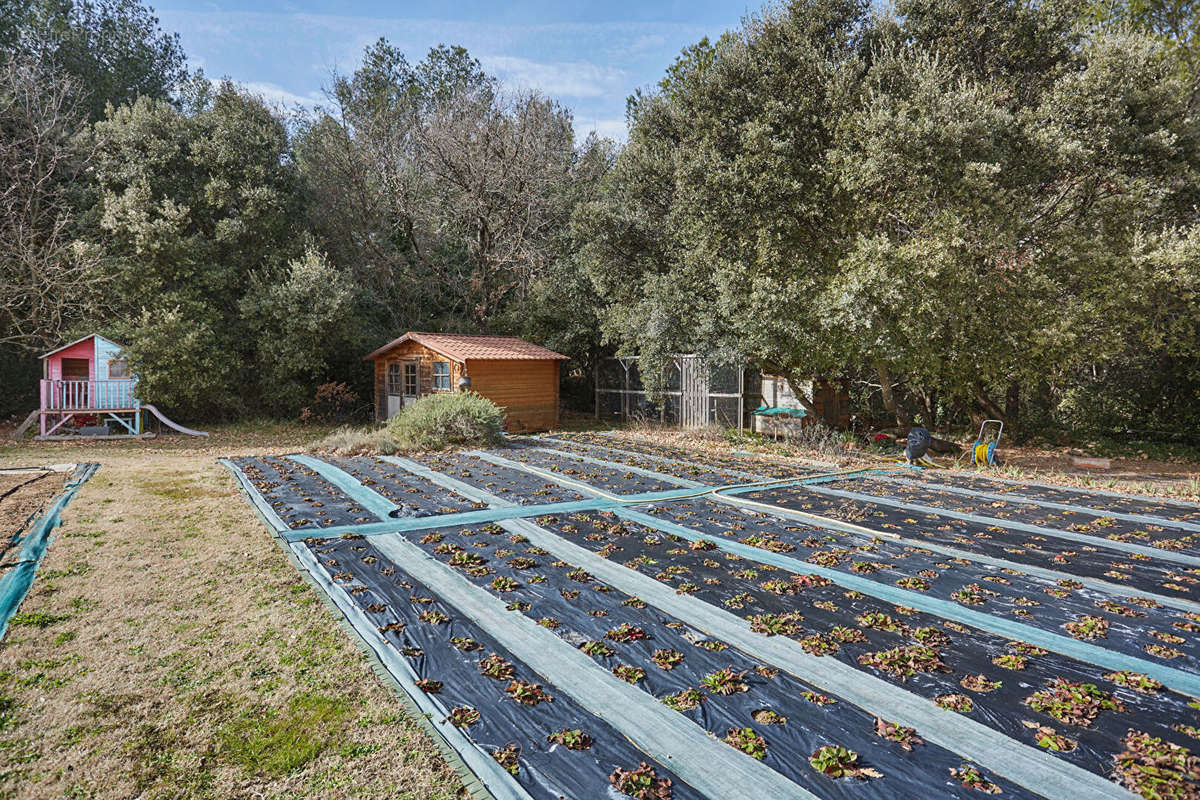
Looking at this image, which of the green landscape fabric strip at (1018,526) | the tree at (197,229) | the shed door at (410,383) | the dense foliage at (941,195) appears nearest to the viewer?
the green landscape fabric strip at (1018,526)

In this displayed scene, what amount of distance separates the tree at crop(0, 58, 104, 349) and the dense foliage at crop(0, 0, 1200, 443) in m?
0.10

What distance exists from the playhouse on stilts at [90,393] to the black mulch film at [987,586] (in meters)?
12.3

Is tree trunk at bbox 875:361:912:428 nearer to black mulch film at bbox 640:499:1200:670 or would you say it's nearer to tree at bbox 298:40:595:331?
black mulch film at bbox 640:499:1200:670

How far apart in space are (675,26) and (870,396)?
401 inches

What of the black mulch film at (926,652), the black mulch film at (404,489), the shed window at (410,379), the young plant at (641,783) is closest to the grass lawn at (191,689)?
the young plant at (641,783)

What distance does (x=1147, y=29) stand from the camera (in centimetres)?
1227

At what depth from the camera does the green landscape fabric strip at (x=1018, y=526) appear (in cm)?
439

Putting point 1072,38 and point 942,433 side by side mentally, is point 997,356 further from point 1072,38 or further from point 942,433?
point 1072,38

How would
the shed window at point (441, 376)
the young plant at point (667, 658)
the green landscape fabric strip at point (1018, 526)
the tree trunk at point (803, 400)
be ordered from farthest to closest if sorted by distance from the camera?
1. the shed window at point (441, 376)
2. the tree trunk at point (803, 400)
3. the green landscape fabric strip at point (1018, 526)
4. the young plant at point (667, 658)

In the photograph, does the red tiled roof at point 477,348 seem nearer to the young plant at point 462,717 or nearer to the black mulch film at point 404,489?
the black mulch film at point 404,489

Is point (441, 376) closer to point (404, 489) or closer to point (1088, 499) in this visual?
point (404, 489)

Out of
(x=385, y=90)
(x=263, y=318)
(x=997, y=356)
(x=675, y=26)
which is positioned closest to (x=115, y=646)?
(x=997, y=356)

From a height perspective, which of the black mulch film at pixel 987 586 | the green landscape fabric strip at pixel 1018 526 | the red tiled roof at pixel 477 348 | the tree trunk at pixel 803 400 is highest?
the red tiled roof at pixel 477 348

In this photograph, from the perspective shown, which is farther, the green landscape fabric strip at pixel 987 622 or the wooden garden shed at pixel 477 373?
the wooden garden shed at pixel 477 373
